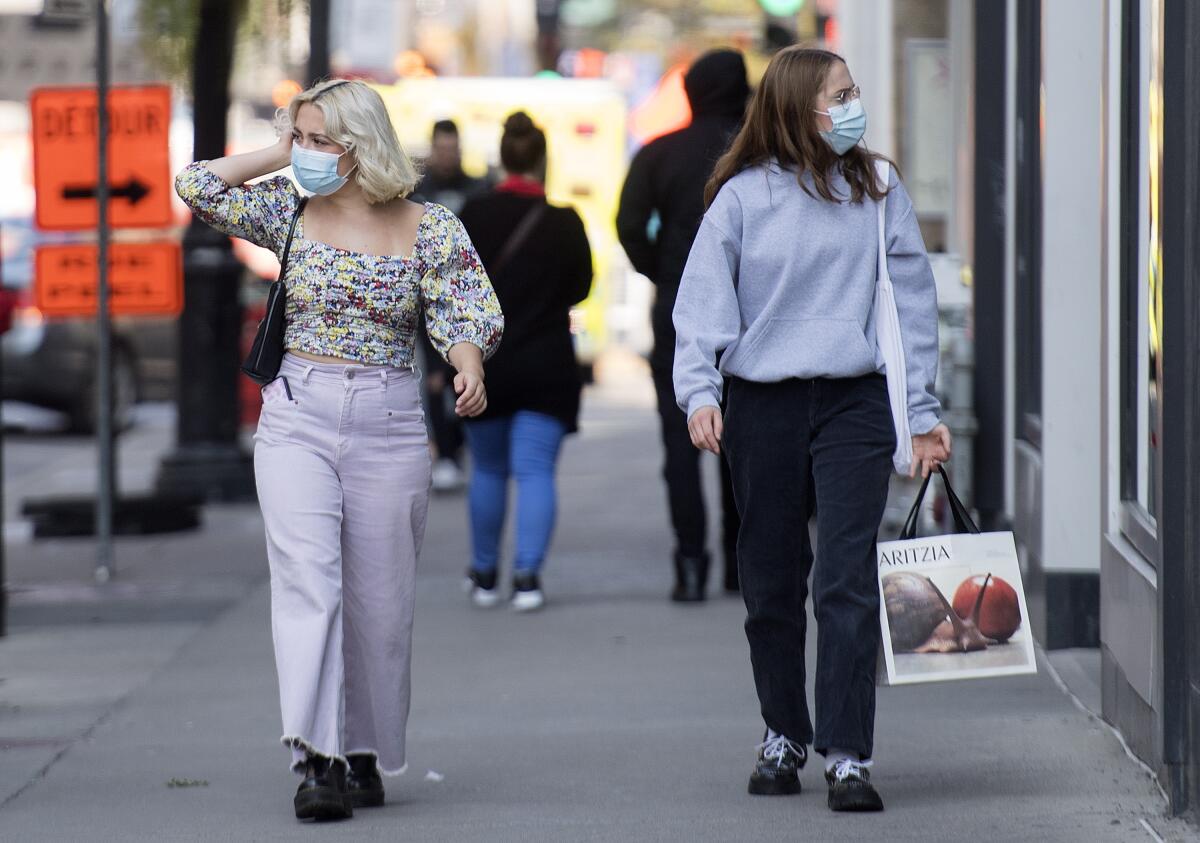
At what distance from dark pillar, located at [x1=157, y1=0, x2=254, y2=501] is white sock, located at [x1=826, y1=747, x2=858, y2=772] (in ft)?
25.6

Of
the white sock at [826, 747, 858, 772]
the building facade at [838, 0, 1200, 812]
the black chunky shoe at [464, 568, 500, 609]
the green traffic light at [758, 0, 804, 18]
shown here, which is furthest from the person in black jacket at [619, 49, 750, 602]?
the green traffic light at [758, 0, 804, 18]

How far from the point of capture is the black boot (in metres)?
8.66

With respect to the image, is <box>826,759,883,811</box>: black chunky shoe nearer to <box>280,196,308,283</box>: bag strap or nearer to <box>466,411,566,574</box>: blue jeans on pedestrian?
<box>280,196,308,283</box>: bag strap

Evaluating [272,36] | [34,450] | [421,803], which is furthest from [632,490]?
[421,803]

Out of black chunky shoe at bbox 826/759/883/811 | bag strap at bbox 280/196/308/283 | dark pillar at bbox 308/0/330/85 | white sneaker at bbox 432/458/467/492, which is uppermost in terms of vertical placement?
dark pillar at bbox 308/0/330/85

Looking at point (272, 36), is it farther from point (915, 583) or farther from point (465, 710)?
point (915, 583)

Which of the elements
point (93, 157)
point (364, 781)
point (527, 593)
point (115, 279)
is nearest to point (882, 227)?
point (364, 781)

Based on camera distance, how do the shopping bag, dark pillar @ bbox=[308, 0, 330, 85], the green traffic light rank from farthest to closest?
the green traffic light → dark pillar @ bbox=[308, 0, 330, 85] → the shopping bag

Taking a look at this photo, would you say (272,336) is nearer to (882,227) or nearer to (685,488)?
(882,227)

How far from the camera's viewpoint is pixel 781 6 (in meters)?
16.3

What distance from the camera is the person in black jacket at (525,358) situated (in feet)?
27.8

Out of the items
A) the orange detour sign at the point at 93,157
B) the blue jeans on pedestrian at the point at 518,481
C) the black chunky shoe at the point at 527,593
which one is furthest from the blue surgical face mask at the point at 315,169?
the orange detour sign at the point at 93,157

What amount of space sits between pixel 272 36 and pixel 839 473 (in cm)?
807

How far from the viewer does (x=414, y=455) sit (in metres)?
5.41
